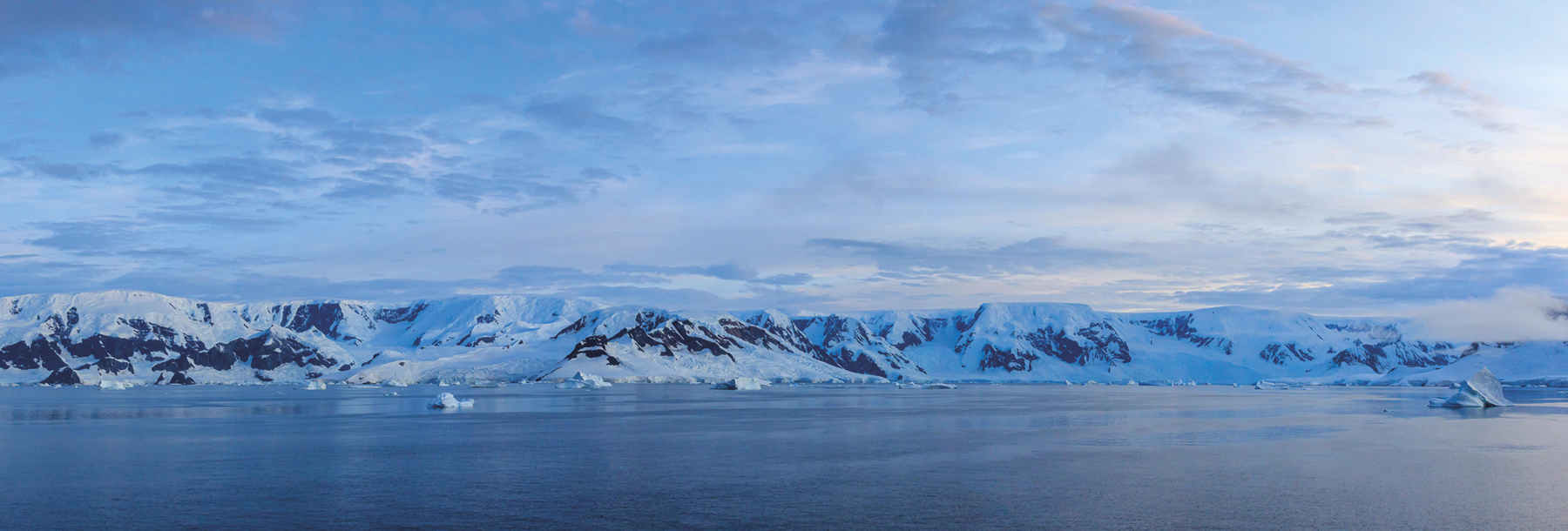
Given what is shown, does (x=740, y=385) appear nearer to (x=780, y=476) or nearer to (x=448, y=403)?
(x=448, y=403)

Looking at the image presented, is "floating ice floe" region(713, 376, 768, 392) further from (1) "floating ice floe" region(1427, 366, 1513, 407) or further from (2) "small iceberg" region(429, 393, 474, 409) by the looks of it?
(1) "floating ice floe" region(1427, 366, 1513, 407)

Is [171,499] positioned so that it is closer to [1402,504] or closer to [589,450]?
[589,450]

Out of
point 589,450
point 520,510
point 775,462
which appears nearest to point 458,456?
point 589,450

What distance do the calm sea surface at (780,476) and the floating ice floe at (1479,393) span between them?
3271 centimetres

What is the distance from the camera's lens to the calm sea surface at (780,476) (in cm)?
2348

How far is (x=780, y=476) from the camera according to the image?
104 ft

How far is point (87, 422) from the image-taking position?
2467 inches

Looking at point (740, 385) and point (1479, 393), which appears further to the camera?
point (740, 385)

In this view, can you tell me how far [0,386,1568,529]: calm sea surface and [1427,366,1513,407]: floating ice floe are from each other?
3271 centimetres

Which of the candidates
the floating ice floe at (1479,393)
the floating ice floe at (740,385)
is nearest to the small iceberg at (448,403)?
the floating ice floe at (740,385)

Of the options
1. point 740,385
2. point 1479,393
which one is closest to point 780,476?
point 1479,393

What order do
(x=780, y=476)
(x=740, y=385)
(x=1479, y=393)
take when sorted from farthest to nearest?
1. (x=740, y=385)
2. (x=1479, y=393)
3. (x=780, y=476)

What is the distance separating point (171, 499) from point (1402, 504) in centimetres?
3178

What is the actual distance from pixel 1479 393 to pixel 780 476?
80.7 metres
